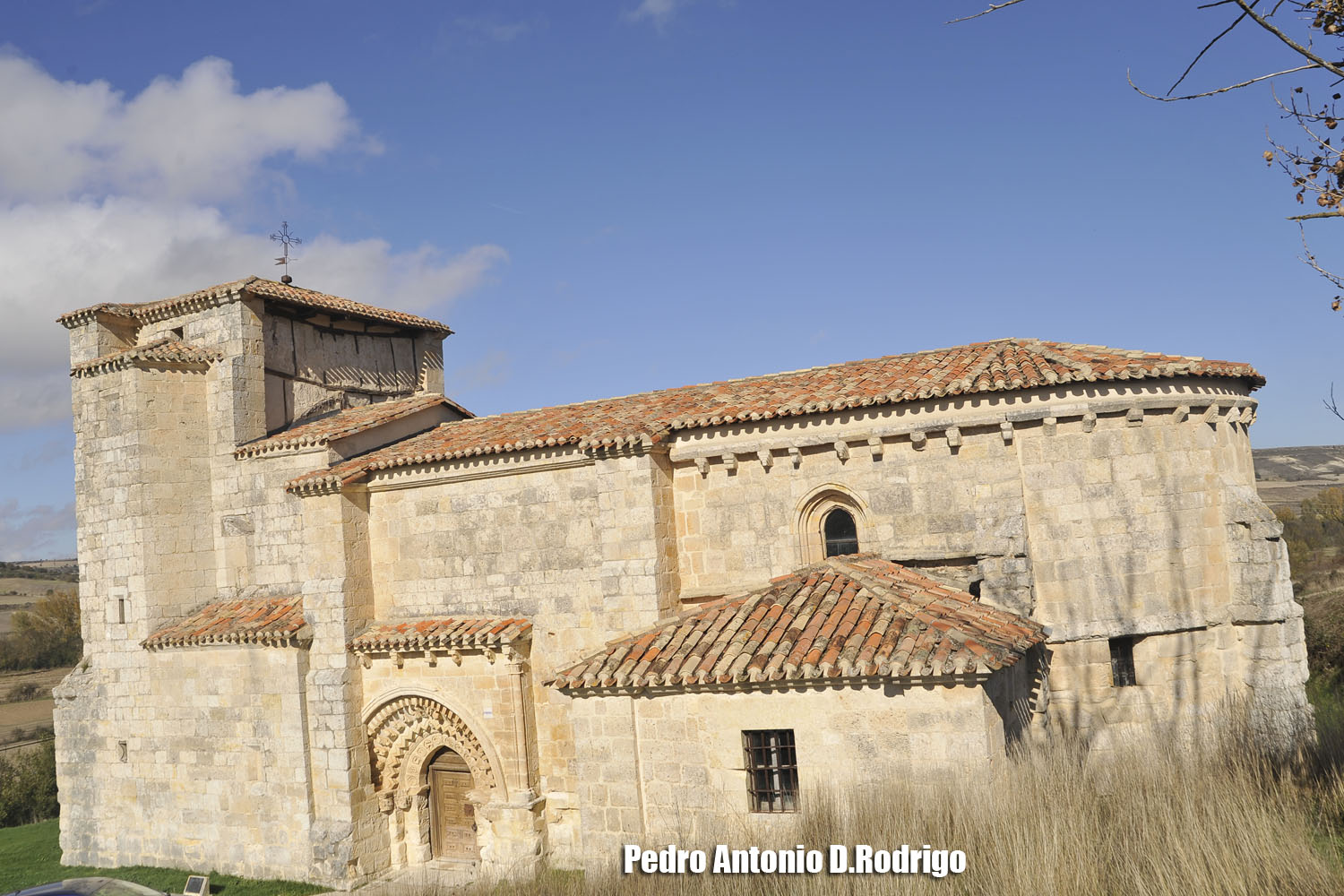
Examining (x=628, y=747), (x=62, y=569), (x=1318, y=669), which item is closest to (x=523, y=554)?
(x=628, y=747)

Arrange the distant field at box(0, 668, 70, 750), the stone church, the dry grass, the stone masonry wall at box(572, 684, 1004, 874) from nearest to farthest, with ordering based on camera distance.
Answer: the dry grass
the stone masonry wall at box(572, 684, 1004, 874)
the stone church
the distant field at box(0, 668, 70, 750)

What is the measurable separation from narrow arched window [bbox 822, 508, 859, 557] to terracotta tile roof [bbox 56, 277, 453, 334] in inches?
427

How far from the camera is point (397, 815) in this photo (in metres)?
15.5

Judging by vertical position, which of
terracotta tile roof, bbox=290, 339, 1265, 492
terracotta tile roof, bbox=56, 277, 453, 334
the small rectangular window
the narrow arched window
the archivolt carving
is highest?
terracotta tile roof, bbox=56, 277, 453, 334

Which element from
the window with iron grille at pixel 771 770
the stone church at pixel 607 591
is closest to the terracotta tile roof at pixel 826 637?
the stone church at pixel 607 591

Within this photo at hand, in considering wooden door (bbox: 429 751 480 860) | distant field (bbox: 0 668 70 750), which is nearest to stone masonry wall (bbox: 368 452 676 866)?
wooden door (bbox: 429 751 480 860)

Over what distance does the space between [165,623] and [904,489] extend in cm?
Answer: 1277

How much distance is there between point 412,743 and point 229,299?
27.8ft

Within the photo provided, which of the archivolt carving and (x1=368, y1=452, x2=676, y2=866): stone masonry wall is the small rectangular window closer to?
(x1=368, y1=452, x2=676, y2=866): stone masonry wall

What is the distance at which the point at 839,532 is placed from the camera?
13445mm

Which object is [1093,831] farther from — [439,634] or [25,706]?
[25,706]

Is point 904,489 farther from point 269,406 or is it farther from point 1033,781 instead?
point 269,406

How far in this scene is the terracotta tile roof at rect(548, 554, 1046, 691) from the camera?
10.3 m

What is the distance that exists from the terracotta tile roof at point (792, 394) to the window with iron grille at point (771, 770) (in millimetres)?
4161
